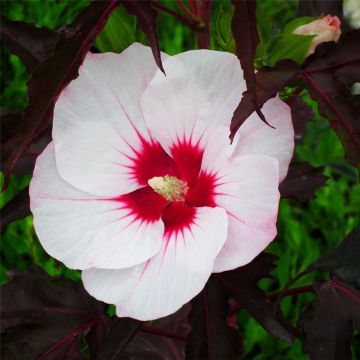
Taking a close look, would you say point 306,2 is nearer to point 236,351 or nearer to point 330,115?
point 330,115

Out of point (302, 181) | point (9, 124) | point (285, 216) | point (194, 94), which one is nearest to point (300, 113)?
point (302, 181)

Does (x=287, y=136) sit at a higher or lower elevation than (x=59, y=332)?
higher

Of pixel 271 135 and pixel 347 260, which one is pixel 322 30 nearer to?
pixel 271 135

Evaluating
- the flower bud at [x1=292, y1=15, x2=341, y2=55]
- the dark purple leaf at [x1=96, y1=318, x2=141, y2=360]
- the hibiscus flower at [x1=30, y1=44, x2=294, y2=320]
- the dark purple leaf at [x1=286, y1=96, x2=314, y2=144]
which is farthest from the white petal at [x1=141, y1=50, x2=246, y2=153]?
the dark purple leaf at [x1=286, y1=96, x2=314, y2=144]

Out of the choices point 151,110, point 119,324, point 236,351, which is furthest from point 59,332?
point 151,110

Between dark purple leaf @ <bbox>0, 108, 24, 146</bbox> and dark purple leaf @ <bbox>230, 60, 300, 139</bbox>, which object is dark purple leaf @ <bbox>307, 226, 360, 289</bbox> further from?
dark purple leaf @ <bbox>0, 108, 24, 146</bbox>

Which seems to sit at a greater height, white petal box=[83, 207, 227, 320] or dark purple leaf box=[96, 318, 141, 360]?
white petal box=[83, 207, 227, 320]
